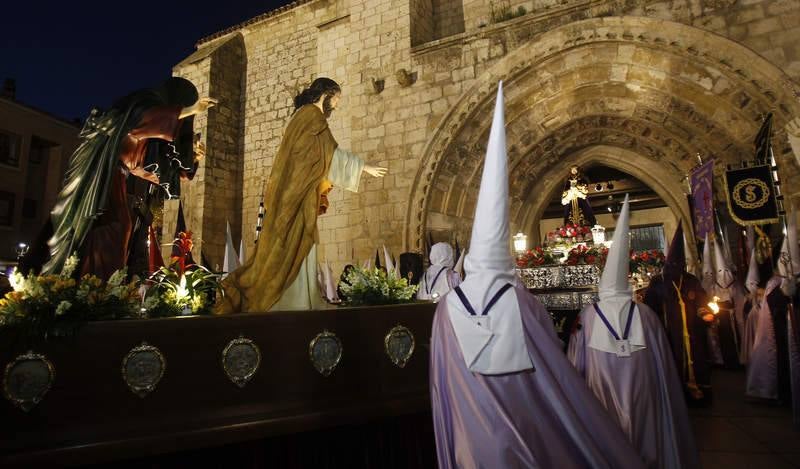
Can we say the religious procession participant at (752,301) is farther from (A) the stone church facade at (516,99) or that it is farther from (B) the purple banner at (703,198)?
(A) the stone church facade at (516,99)

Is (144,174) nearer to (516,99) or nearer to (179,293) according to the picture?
(179,293)

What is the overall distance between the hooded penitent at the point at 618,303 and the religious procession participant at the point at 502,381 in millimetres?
1234

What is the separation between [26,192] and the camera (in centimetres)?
1662

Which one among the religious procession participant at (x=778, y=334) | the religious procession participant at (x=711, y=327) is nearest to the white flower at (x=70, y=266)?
the religious procession participant at (x=778, y=334)

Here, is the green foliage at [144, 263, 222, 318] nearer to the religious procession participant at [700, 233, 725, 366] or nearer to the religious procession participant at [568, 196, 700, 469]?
the religious procession participant at [568, 196, 700, 469]

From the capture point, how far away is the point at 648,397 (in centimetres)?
262

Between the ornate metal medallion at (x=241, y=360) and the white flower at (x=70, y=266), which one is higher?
the white flower at (x=70, y=266)

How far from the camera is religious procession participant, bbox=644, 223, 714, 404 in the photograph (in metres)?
4.65

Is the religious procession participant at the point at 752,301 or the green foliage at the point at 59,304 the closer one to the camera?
the green foliage at the point at 59,304

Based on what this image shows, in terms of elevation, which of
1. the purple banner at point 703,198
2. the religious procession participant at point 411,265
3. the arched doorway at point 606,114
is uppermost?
the arched doorway at point 606,114

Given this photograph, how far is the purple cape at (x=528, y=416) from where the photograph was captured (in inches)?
60.5

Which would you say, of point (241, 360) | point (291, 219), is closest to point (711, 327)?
point (291, 219)

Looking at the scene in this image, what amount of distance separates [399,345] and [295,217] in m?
1.20

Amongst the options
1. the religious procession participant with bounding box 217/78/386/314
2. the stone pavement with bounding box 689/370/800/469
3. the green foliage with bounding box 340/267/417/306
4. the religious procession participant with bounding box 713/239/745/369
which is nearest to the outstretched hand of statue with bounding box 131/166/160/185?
the religious procession participant with bounding box 217/78/386/314
